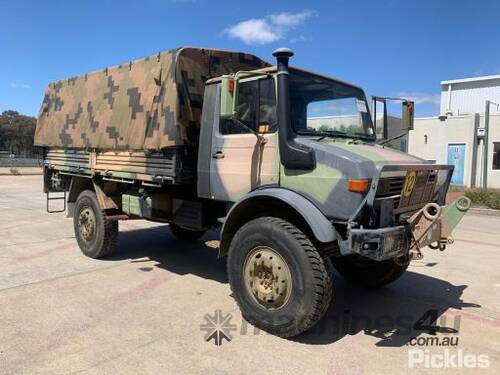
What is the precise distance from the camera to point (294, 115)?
4758mm

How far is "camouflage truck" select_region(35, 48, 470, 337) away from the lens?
4230 mm

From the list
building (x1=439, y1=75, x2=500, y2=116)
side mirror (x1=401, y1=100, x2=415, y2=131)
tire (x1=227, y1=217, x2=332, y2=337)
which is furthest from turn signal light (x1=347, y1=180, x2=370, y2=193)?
building (x1=439, y1=75, x2=500, y2=116)

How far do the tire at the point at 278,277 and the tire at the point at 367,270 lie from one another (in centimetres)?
152

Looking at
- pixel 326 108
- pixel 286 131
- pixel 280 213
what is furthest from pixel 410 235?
pixel 326 108

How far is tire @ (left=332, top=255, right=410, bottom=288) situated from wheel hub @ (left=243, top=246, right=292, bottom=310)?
1.51 meters

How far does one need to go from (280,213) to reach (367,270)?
1804 mm

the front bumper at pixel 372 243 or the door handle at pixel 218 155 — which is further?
the door handle at pixel 218 155

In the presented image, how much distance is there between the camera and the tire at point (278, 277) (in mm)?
4195

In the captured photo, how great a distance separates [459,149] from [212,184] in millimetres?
23001

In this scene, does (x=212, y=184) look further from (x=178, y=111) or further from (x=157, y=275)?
(x=157, y=275)

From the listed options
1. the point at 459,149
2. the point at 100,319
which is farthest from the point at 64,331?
the point at 459,149

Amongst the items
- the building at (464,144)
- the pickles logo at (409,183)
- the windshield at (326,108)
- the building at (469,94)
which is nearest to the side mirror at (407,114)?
the windshield at (326,108)

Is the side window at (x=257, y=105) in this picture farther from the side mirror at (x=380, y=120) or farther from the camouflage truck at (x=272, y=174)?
the side mirror at (x=380, y=120)

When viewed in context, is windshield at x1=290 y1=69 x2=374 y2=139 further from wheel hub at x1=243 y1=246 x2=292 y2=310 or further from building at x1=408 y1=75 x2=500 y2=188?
building at x1=408 y1=75 x2=500 y2=188
